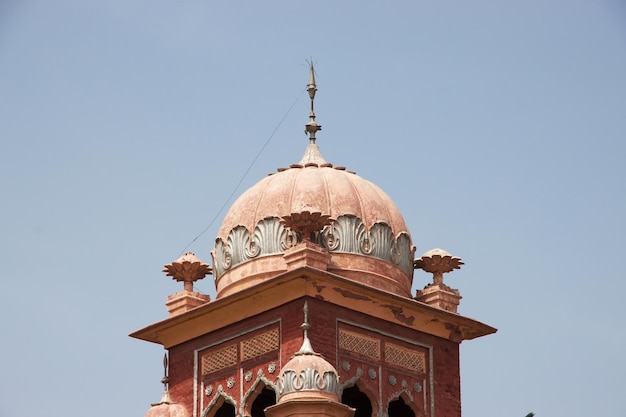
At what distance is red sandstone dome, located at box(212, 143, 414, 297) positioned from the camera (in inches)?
1474

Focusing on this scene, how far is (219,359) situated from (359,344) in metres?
2.63

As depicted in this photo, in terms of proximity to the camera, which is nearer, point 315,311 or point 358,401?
point 315,311

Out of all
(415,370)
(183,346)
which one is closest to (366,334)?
(415,370)

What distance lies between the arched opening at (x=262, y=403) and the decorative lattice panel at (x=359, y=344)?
95.3 inches

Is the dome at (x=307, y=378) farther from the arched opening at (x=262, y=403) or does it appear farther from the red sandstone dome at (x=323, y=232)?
the arched opening at (x=262, y=403)

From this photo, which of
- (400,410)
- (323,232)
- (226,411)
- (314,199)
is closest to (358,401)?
(400,410)

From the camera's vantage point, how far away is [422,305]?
123 feet

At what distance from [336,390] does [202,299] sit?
4396mm

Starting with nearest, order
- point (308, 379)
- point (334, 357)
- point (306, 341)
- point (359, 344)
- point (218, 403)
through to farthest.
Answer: point (308, 379)
point (306, 341)
point (334, 357)
point (359, 344)
point (218, 403)

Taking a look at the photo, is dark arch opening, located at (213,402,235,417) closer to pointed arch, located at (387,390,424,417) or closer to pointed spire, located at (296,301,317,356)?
pointed spire, located at (296,301,317,356)

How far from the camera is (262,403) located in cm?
3891

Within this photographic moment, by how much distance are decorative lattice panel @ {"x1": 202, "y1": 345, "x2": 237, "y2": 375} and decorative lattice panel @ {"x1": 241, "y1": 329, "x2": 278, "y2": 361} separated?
0.84 ft

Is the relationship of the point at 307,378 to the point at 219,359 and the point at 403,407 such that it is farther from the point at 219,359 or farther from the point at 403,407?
the point at 403,407

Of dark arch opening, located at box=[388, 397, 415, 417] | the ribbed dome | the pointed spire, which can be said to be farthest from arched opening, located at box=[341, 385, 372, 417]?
the ribbed dome
